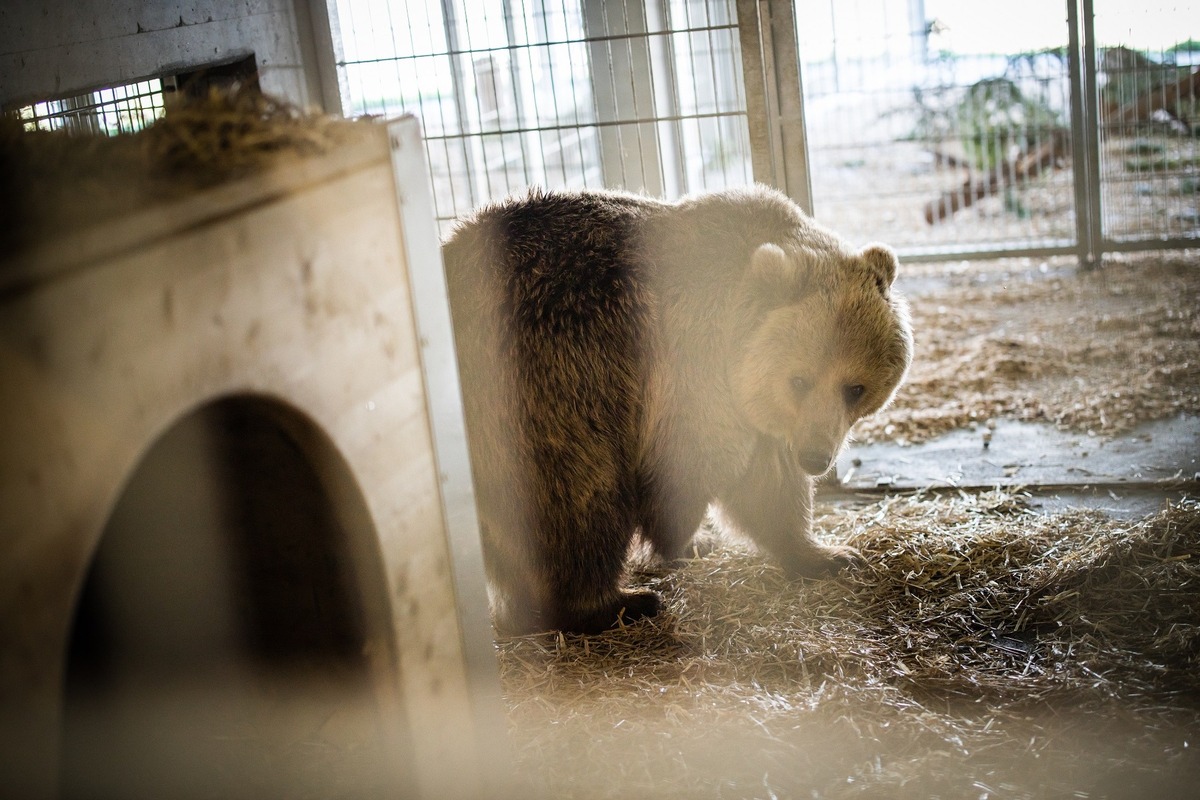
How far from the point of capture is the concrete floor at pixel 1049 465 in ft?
15.0

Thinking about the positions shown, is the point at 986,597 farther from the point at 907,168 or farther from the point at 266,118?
the point at 907,168

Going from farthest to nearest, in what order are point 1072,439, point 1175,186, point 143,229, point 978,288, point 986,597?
point 1175,186 < point 978,288 < point 1072,439 < point 986,597 < point 143,229

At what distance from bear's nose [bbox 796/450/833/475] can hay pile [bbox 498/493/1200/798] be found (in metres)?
0.57

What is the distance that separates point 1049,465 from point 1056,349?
1.53 meters

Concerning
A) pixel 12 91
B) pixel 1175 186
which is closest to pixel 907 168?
pixel 1175 186

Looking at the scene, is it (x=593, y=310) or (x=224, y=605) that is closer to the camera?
(x=224, y=605)

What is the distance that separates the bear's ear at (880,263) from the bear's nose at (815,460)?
0.63 m

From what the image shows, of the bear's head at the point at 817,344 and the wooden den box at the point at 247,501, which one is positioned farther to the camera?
the bear's head at the point at 817,344

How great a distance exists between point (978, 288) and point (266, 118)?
636 centimetres

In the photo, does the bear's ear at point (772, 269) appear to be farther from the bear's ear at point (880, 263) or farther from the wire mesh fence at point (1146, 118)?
the wire mesh fence at point (1146, 118)

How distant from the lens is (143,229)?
189 cm

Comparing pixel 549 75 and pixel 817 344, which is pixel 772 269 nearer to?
pixel 817 344

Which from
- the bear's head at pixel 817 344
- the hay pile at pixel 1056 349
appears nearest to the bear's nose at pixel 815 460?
the bear's head at pixel 817 344

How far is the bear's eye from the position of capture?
12.2 ft
